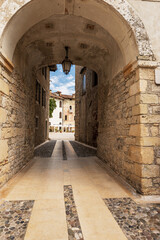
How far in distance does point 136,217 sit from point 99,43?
4.43 m

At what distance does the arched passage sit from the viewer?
2791 millimetres

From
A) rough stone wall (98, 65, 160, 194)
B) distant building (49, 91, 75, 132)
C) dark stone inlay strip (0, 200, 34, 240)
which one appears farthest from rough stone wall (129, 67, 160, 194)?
distant building (49, 91, 75, 132)

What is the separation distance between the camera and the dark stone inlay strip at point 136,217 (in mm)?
1680

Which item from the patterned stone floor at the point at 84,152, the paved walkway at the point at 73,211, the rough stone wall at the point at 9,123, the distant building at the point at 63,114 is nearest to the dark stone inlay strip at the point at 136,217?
the paved walkway at the point at 73,211

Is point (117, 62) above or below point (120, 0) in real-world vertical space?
below

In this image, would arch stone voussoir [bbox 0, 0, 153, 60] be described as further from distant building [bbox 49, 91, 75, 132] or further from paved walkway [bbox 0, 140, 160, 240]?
distant building [bbox 49, 91, 75, 132]

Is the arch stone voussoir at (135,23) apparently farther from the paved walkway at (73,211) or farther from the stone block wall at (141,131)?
the paved walkway at (73,211)

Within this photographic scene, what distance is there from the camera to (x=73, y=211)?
2109 mm

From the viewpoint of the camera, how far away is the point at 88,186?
3029mm

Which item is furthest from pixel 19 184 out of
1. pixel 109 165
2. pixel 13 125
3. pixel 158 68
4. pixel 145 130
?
pixel 158 68

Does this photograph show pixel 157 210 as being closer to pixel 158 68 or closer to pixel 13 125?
pixel 158 68

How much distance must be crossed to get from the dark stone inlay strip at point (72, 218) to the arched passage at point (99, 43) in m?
1.29

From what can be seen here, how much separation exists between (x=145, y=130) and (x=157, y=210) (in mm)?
1290

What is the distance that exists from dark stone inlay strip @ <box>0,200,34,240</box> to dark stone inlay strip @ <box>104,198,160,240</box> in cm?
123
